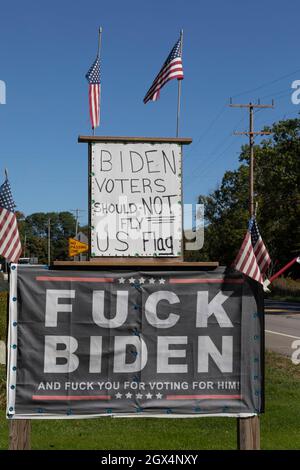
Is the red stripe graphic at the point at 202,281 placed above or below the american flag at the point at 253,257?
below

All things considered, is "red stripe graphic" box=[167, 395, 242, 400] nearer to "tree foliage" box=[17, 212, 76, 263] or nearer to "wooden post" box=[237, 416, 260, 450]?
"wooden post" box=[237, 416, 260, 450]

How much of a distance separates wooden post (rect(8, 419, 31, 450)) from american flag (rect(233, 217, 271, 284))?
212 cm

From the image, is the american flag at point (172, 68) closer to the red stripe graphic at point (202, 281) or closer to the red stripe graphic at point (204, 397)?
the red stripe graphic at point (202, 281)

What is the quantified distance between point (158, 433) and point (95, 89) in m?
3.82

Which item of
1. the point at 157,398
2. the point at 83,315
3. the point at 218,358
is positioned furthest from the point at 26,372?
the point at 218,358

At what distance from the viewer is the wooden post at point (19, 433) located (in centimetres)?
521

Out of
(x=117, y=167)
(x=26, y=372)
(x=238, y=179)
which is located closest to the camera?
(x=26, y=372)

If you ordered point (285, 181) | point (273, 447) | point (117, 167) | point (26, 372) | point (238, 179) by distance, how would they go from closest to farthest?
1. point (26, 372)
2. point (117, 167)
3. point (273, 447)
4. point (285, 181)
5. point (238, 179)

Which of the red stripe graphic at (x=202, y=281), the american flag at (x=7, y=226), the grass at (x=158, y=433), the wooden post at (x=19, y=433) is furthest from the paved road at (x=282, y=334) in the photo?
the american flag at (x=7, y=226)

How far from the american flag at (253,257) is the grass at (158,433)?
2.34 metres

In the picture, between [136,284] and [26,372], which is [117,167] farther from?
[26,372]

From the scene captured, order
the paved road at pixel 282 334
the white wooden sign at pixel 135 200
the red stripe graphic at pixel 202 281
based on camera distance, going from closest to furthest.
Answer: the red stripe graphic at pixel 202 281 < the white wooden sign at pixel 135 200 < the paved road at pixel 282 334

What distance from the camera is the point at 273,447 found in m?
6.81

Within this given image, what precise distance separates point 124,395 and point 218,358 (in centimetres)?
Answer: 82
